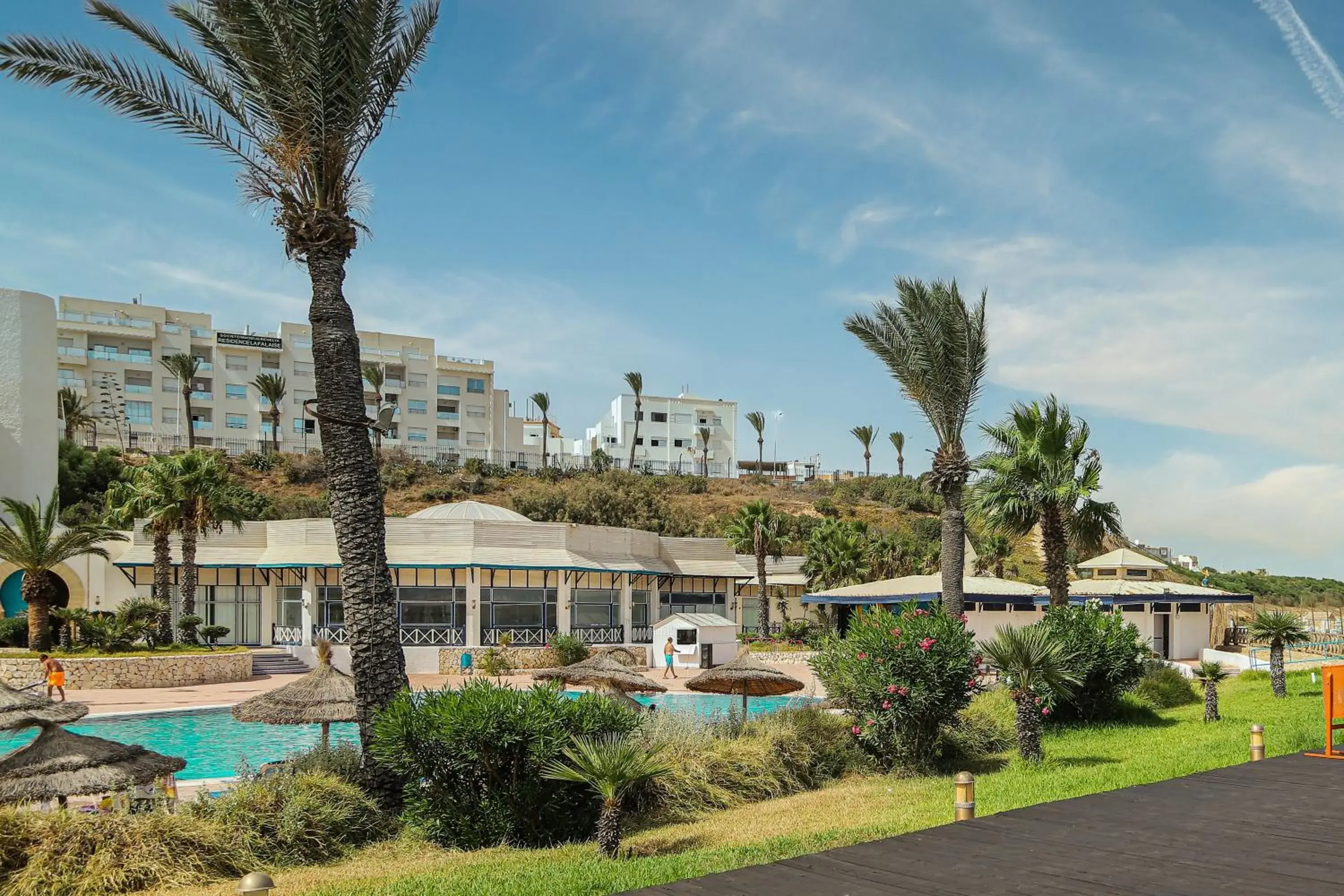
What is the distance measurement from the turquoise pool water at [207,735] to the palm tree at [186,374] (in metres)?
54.3

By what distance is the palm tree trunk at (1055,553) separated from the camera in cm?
2220

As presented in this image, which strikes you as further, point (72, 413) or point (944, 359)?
point (72, 413)

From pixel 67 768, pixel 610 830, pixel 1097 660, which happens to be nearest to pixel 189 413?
pixel 67 768

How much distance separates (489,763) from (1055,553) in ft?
52.7

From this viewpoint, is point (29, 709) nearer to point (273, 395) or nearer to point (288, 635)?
point (288, 635)

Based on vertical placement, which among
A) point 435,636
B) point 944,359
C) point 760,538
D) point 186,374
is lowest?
point 435,636

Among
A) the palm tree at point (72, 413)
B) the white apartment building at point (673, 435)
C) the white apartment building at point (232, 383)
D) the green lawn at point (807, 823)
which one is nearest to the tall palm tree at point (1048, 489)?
the green lawn at point (807, 823)

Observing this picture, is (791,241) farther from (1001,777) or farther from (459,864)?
(459,864)

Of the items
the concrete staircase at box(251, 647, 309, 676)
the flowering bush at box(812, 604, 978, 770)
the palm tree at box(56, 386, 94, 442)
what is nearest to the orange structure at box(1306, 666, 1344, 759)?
the flowering bush at box(812, 604, 978, 770)

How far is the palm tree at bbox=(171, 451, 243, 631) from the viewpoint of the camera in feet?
109

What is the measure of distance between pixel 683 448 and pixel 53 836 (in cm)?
8886

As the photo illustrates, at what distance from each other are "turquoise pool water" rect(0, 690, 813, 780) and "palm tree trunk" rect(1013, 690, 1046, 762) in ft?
15.6

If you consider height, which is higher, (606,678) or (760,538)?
(760,538)

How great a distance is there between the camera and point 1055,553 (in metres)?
23.1
